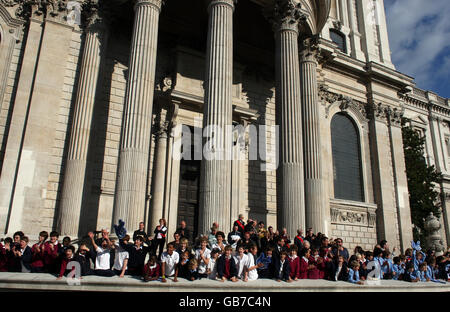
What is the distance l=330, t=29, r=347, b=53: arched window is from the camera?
28125 millimetres

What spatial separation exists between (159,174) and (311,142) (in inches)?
302

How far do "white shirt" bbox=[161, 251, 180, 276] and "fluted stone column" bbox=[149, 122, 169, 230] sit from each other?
7.49 m

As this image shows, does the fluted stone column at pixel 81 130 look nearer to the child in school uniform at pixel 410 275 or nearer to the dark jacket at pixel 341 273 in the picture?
the dark jacket at pixel 341 273

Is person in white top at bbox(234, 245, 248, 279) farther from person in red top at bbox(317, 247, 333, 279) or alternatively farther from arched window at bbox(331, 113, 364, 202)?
arched window at bbox(331, 113, 364, 202)

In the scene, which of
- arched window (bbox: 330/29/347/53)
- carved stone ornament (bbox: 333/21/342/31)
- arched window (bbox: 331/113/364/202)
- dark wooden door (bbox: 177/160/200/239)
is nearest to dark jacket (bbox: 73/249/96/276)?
dark wooden door (bbox: 177/160/200/239)

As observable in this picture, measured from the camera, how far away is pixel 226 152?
13.9 metres

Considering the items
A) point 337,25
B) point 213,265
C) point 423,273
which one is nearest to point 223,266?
point 213,265

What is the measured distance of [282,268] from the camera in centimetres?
998

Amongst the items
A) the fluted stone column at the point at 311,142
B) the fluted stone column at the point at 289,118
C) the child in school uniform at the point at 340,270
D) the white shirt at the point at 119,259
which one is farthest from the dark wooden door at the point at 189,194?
the child in school uniform at the point at 340,270

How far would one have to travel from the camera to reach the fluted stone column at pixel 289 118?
15.7m

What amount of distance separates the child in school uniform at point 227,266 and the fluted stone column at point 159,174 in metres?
7.71

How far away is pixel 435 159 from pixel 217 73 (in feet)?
107

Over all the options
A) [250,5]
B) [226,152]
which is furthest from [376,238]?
[250,5]
